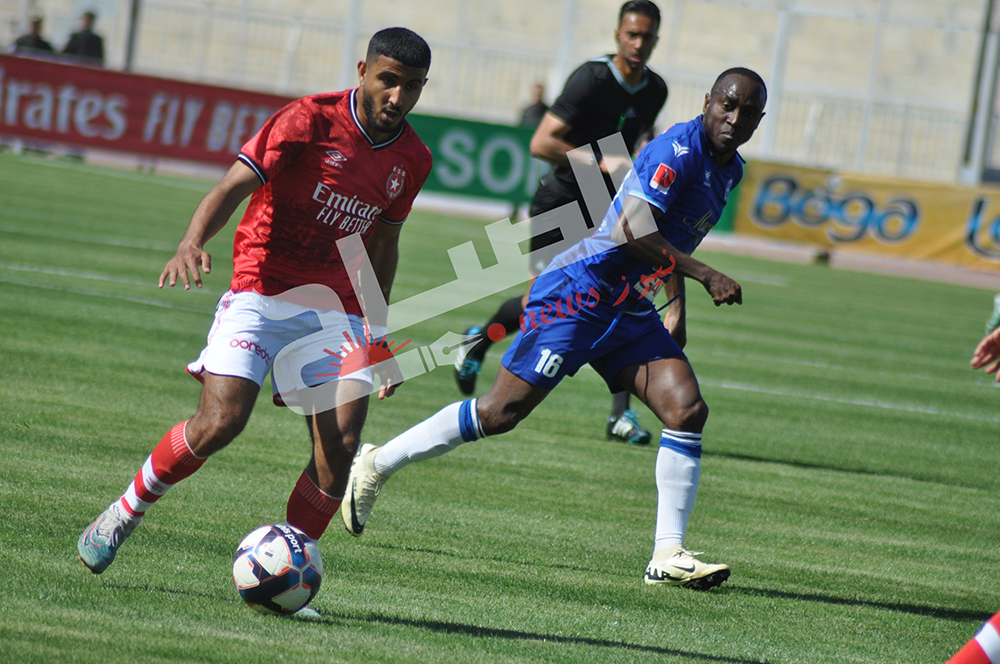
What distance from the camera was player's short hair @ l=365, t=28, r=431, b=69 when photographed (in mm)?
4754

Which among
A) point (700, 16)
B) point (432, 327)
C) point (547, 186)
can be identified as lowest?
point (432, 327)

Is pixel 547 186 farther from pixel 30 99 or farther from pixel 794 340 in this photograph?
pixel 30 99

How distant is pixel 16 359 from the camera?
27.4 feet

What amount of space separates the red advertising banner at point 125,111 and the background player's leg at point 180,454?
1900cm

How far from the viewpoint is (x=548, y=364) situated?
557 centimetres

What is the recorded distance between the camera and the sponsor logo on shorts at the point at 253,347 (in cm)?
468

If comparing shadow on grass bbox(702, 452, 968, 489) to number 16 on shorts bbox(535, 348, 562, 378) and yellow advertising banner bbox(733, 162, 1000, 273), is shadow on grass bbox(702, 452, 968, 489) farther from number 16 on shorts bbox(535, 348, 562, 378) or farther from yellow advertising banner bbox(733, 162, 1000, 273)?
yellow advertising banner bbox(733, 162, 1000, 273)

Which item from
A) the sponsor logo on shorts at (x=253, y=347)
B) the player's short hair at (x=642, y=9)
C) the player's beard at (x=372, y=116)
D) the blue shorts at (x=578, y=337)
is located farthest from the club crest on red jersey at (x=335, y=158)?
the player's short hair at (x=642, y=9)

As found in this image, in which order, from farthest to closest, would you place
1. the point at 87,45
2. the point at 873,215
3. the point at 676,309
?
the point at 87,45
the point at 873,215
the point at 676,309

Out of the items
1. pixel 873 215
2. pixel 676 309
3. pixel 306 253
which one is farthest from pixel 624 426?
pixel 873 215

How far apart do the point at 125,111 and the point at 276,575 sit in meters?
20.2

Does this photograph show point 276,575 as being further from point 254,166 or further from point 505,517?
point 505,517

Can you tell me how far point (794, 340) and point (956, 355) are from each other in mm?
2035

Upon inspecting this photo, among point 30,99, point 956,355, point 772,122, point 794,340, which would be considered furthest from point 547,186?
point 772,122
